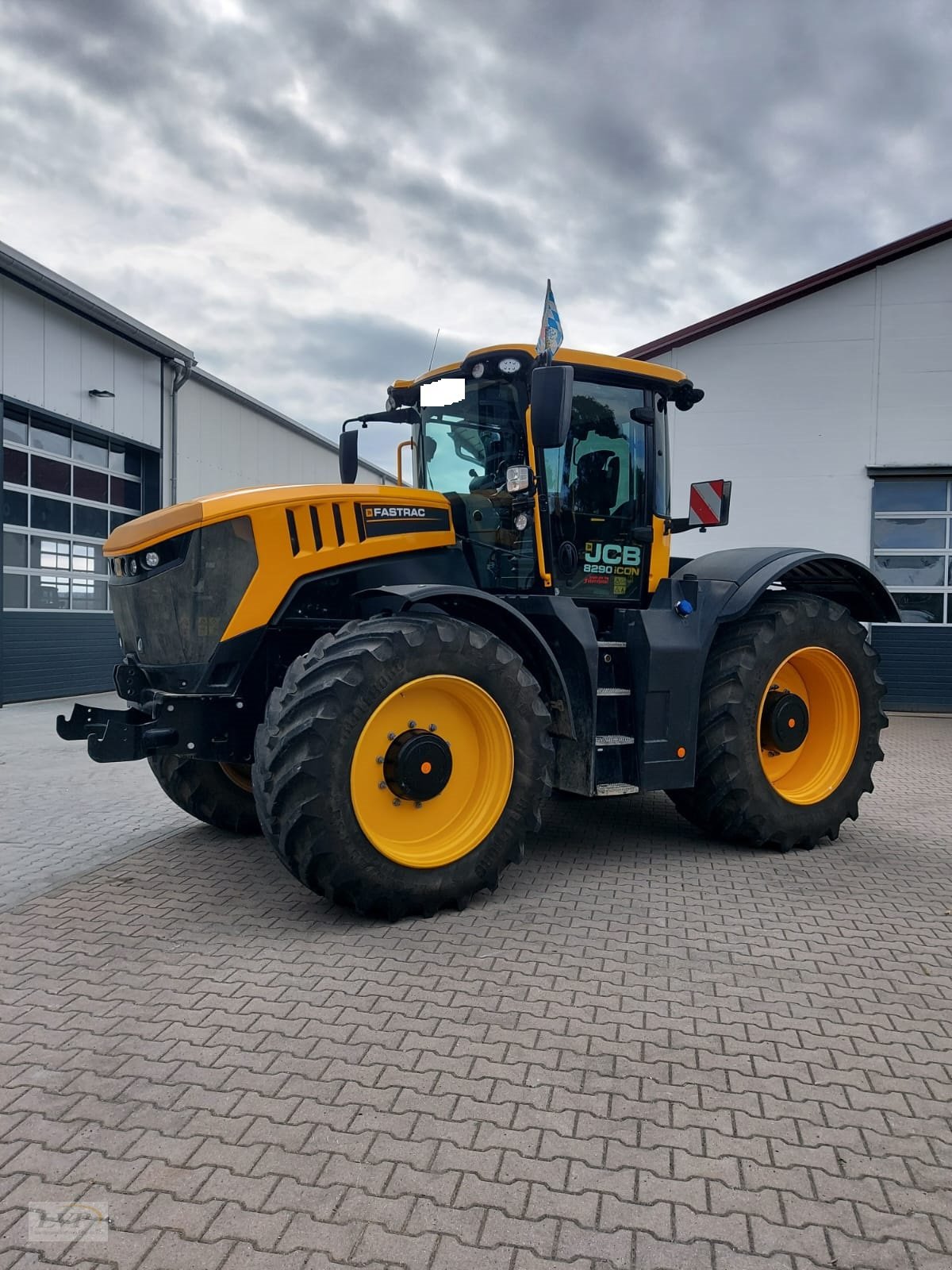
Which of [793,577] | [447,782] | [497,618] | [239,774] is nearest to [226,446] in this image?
[239,774]

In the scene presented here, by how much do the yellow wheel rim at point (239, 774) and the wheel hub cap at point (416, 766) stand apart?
165 centimetres

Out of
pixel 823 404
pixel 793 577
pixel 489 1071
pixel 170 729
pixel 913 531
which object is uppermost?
pixel 823 404

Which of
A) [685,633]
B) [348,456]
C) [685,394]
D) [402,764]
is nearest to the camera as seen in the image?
[402,764]

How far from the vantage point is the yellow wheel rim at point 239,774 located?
5.42m

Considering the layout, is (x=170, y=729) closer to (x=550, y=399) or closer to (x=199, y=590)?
(x=199, y=590)

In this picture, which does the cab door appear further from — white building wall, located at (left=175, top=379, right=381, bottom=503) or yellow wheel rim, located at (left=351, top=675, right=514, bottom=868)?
white building wall, located at (left=175, top=379, right=381, bottom=503)

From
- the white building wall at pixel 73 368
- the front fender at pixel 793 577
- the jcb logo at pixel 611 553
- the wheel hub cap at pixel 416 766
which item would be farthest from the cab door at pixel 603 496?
the white building wall at pixel 73 368

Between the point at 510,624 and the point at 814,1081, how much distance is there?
2.44 meters

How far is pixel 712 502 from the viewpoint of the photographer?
5375 mm

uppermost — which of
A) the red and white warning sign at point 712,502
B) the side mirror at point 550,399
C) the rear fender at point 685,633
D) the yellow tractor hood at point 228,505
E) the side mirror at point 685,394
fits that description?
the side mirror at point 685,394

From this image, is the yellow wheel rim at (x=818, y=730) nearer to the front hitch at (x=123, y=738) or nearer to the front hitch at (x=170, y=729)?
the front hitch at (x=170, y=729)

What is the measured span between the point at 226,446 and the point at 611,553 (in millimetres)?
13615

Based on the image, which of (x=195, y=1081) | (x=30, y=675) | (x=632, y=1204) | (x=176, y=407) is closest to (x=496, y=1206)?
(x=632, y=1204)

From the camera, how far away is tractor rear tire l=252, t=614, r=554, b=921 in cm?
378
